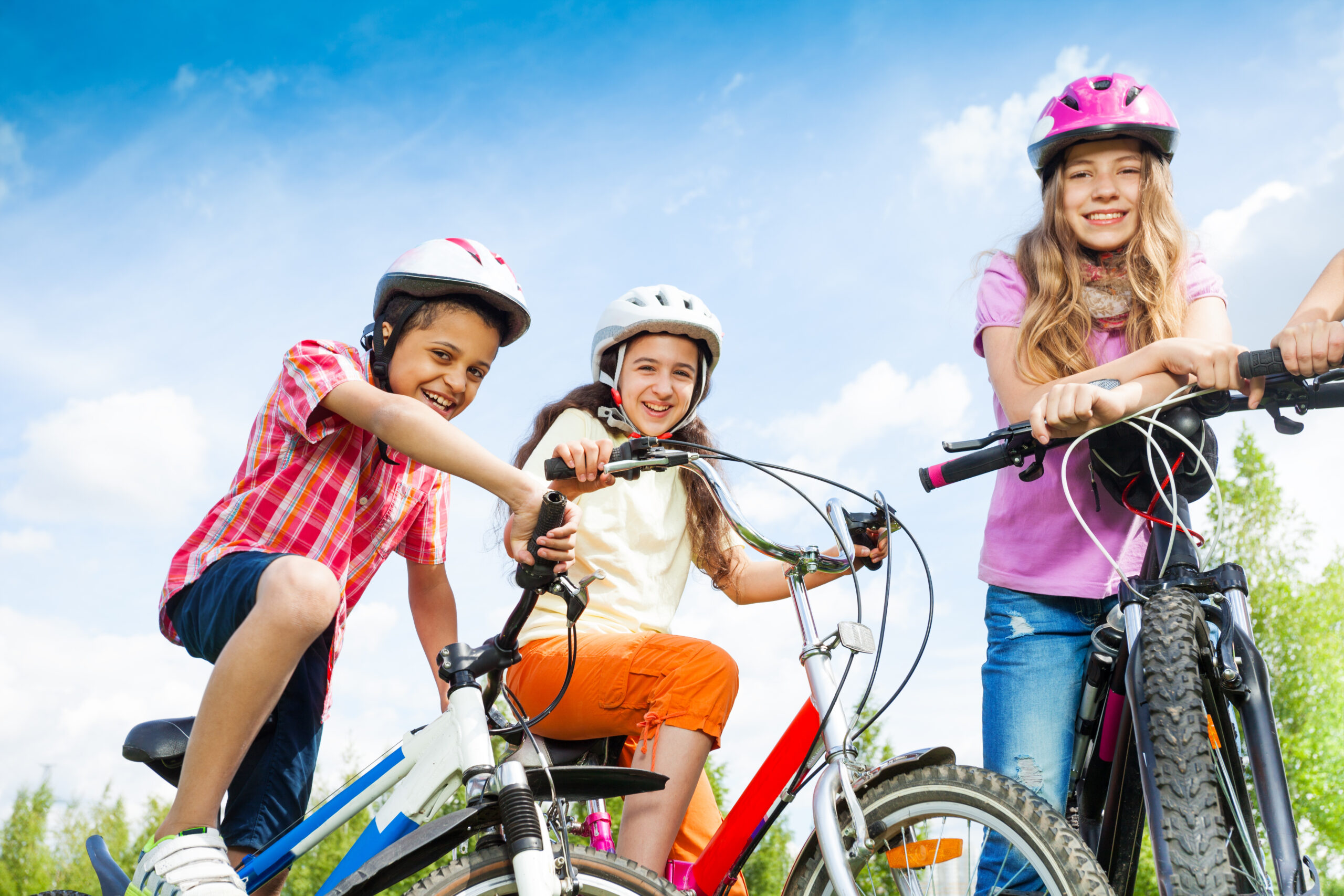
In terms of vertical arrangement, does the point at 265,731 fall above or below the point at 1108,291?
below

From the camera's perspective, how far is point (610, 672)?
280 cm

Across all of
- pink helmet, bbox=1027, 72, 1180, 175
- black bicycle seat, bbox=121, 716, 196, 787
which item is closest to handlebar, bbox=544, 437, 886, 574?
pink helmet, bbox=1027, 72, 1180, 175

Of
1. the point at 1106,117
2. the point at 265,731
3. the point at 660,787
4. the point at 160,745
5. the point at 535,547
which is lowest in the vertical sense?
the point at 660,787

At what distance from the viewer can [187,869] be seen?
2309mm

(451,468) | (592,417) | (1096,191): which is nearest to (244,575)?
(451,468)

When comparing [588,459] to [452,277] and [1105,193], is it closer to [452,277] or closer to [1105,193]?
[452,277]

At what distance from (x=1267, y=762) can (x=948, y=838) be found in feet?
2.19

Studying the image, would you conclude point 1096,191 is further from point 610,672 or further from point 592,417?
point 610,672

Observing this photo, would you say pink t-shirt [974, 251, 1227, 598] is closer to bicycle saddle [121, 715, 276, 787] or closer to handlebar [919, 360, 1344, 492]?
handlebar [919, 360, 1344, 492]

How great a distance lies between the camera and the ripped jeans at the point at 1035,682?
257cm

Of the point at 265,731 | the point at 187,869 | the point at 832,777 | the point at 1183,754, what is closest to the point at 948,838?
the point at 832,777

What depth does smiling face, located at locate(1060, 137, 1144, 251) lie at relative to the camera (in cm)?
296

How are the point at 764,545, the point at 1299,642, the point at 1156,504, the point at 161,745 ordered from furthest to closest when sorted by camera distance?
the point at 1299,642 → the point at 161,745 → the point at 764,545 → the point at 1156,504

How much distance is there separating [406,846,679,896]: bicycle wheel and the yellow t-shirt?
35.3 inches
